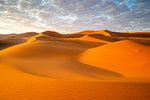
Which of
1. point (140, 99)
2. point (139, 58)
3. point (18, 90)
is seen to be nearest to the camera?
point (140, 99)

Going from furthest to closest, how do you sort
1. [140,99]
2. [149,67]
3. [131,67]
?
1. [131,67]
2. [149,67]
3. [140,99]

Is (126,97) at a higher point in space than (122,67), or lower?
higher

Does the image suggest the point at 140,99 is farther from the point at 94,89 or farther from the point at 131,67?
the point at 131,67

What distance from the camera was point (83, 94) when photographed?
7.69 feet

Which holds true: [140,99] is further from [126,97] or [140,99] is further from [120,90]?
[120,90]

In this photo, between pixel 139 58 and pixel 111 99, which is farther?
pixel 139 58

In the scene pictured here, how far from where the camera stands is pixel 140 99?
1.96 m

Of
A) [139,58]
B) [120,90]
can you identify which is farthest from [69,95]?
[139,58]

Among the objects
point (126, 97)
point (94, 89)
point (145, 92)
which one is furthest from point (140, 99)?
point (94, 89)

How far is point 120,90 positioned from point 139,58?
5799mm

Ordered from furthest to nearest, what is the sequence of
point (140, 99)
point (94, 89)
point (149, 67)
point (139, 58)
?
point (139, 58), point (149, 67), point (94, 89), point (140, 99)

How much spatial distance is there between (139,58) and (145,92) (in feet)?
18.5

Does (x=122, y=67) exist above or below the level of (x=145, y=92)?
below

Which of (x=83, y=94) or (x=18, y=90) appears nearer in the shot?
(x=83, y=94)
